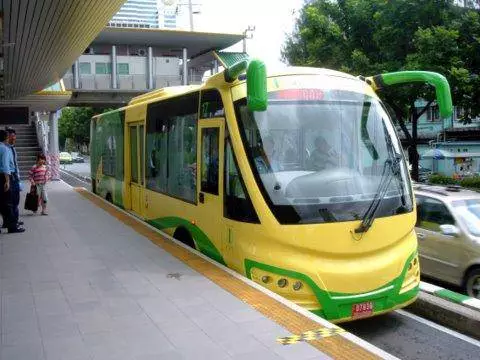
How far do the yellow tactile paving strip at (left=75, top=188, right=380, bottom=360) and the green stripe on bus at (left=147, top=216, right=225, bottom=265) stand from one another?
0.13 m

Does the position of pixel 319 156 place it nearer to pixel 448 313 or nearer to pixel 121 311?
pixel 448 313

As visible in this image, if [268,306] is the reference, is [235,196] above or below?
above

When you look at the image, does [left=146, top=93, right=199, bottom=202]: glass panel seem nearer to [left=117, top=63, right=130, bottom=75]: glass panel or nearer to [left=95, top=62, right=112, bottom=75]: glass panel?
[left=95, top=62, right=112, bottom=75]: glass panel

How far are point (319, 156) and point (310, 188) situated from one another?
1.46 ft

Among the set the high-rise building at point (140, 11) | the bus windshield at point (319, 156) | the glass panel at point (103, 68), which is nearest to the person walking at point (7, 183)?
the bus windshield at point (319, 156)

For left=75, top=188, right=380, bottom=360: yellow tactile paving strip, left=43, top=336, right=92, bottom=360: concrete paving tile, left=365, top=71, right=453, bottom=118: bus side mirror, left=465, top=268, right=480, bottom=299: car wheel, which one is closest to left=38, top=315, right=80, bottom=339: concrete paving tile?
left=43, top=336, right=92, bottom=360: concrete paving tile

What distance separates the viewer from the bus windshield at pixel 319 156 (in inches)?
225

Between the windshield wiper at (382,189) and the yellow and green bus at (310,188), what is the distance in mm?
13

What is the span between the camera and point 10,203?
9.45 metres

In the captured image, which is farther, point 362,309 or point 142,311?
point 362,309

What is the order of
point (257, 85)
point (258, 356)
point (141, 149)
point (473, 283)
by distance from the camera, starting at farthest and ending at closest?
point (141, 149) < point (473, 283) < point (257, 85) < point (258, 356)

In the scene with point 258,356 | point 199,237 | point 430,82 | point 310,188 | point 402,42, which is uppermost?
point 402,42

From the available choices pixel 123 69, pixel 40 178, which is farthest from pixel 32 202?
pixel 123 69

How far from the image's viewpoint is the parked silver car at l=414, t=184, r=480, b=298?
7582 mm
